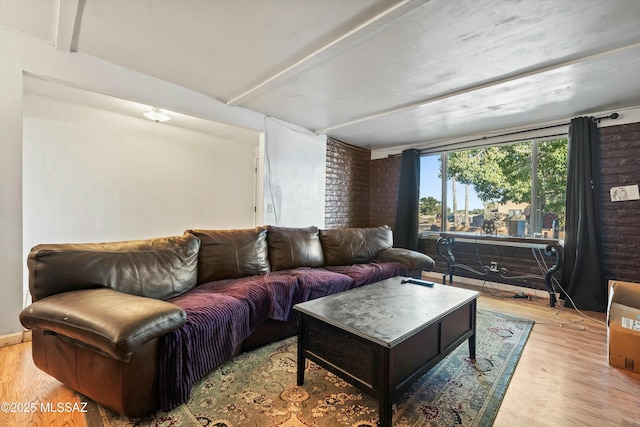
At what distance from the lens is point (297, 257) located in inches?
117

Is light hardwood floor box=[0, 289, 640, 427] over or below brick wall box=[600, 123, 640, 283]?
below

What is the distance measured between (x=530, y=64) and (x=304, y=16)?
1882 mm

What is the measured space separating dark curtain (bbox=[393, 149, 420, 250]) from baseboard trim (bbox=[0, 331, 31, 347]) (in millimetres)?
4573

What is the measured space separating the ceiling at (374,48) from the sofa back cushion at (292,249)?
151 centimetres

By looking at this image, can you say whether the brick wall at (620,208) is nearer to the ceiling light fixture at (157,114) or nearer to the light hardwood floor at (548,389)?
the light hardwood floor at (548,389)

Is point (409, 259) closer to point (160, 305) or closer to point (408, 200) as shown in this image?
point (408, 200)

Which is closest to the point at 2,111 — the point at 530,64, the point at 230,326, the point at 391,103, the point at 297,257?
the point at 230,326

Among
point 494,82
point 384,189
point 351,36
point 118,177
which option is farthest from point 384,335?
point 384,189

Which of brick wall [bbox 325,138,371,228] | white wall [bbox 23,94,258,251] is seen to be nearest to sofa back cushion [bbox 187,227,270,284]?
white wall [bbox 23,94,258,251]

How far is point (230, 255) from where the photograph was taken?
8.27ft

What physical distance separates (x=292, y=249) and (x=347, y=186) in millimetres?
2378

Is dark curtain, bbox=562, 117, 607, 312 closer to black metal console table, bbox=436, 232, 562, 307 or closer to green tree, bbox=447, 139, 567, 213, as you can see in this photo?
black metal console table, bbox=436, 232, 562, 307

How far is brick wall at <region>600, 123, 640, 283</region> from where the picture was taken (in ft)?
9.90

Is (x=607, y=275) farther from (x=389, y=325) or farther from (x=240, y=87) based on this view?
(x=240, y=87)
